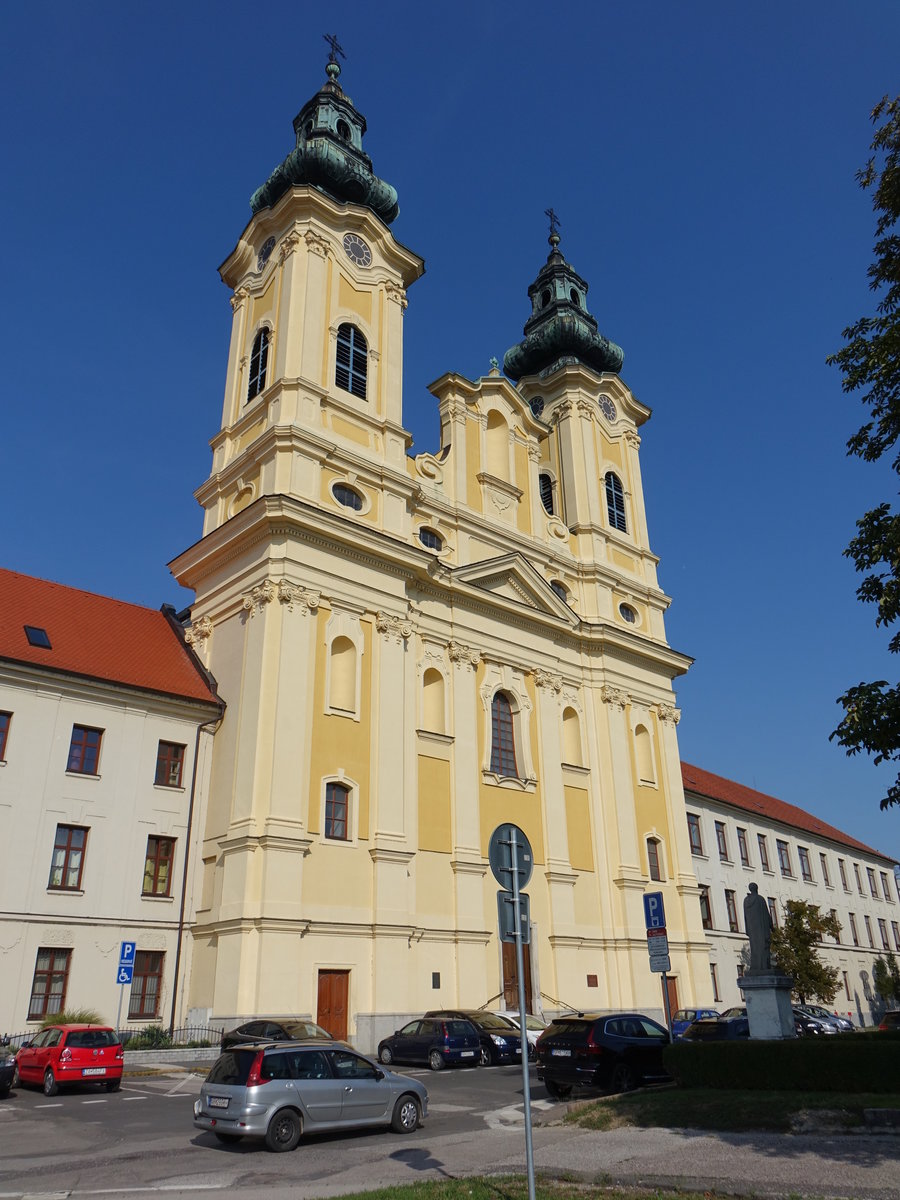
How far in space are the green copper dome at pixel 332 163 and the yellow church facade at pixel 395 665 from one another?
0.14 m

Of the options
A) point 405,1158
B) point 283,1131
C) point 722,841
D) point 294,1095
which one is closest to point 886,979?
point 722,841

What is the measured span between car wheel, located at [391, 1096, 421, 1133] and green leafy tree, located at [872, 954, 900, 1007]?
4922 centimetres

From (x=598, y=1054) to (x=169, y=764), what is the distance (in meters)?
15.5

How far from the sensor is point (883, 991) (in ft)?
176

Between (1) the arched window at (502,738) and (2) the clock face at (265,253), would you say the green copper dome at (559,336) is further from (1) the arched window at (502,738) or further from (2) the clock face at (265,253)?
(1) the arched window at (502,738)

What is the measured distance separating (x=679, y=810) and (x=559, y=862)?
7.82 m

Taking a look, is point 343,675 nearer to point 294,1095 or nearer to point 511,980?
point 511,980

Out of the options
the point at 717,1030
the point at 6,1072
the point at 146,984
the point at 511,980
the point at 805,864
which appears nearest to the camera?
the point at 6,1072

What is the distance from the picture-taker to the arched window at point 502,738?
3319cm

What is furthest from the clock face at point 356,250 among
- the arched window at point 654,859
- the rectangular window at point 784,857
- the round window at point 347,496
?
the rectangular window at point 784,857

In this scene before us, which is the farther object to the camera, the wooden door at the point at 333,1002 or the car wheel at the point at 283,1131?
the wooden door at the point at 333,1002

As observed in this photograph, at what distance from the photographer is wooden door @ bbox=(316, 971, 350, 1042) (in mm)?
24812

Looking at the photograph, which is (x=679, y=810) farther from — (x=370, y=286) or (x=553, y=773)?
(x=370, y=286)

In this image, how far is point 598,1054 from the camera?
16250mm
